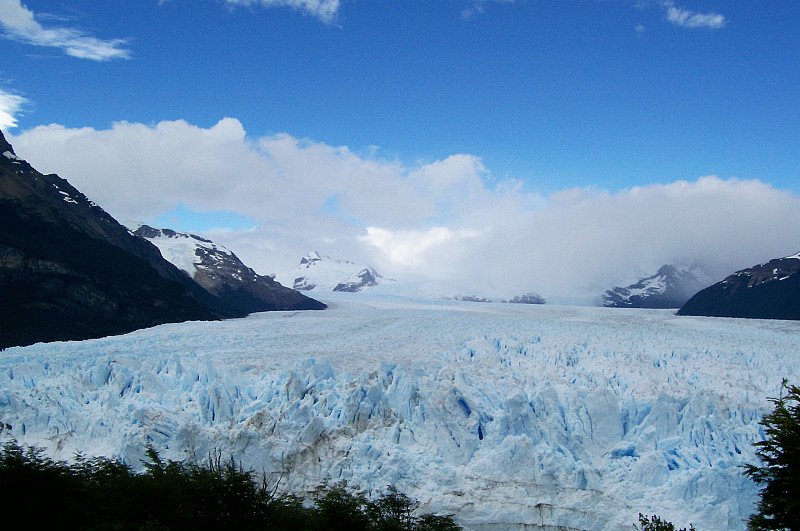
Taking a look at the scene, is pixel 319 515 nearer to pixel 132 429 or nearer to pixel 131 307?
pixel 132 429

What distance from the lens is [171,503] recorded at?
1194 cm

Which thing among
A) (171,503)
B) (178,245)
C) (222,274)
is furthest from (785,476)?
(178,245)

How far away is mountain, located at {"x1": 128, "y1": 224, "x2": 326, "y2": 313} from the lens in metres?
85.4

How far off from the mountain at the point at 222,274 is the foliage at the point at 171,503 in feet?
217

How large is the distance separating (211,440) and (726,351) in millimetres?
21951

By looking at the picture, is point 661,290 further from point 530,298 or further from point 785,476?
point 785,476

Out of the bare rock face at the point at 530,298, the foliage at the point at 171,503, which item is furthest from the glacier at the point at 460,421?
the bare rock face at the point at 530,298

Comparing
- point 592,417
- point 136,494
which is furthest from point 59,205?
point 592,417

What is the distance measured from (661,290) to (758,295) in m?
82.4

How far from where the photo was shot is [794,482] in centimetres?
984

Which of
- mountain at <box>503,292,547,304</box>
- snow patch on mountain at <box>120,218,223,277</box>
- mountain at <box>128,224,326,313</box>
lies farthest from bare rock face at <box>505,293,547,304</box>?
snow patch on mountain at <box>120,218,223,277</box>

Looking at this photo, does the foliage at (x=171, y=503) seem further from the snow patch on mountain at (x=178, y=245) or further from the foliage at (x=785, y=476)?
the snow patch on mountain at (x=178, y=245)

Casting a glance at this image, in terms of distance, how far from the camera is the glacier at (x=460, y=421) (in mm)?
15148

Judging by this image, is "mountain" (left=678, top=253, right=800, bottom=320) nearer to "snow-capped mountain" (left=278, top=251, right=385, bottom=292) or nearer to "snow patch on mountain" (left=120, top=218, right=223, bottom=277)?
"snow patch on mountain" (left=120, top=218, right=223, bottom=277)
